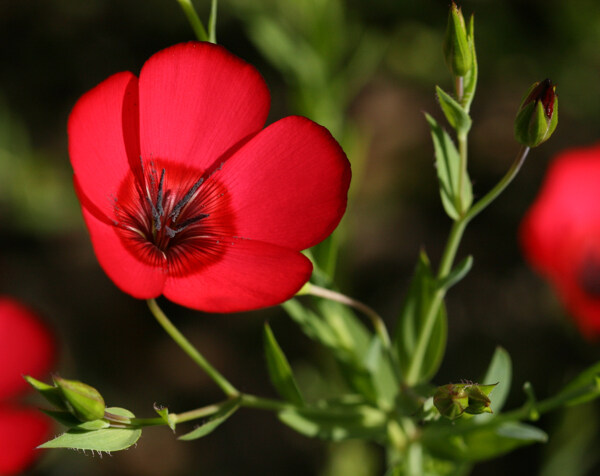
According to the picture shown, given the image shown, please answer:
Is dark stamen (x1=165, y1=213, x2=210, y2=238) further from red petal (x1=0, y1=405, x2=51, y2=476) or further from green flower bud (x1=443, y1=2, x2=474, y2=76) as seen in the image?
red petal (x1=0, y1=405, x2=51, y2=476)

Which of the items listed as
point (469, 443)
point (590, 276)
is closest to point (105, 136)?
point (469, 443)

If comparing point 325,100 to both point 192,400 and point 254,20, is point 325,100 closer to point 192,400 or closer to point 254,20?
point 254,20

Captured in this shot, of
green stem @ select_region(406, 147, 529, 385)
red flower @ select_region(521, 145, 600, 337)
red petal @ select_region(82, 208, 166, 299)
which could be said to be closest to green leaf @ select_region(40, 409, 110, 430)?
red petal @ select_region(82, 208, 166, 299)

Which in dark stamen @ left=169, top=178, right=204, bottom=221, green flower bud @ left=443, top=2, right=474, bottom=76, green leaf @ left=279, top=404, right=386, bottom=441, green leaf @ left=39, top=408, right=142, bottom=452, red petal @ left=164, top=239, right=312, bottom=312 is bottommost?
green leaf @ left=279, top=404, right=386, bottom=441

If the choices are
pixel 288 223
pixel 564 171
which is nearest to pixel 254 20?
pixel 564 171

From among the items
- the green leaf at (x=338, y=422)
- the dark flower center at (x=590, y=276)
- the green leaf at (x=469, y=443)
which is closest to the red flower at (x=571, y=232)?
the dark flower center at (x=590, y=276)

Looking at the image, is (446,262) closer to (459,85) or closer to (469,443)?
(459,85)
